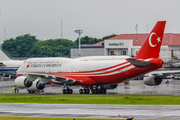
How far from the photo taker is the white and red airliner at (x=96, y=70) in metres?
42.5

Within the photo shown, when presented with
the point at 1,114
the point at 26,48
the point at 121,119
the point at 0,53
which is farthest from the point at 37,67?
the point at 26,48

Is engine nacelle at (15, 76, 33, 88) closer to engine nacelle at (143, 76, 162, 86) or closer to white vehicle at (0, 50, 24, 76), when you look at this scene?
engine nacelle at (143, 76, 162, 86)

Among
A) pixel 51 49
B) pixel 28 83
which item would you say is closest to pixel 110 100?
pixel 28 83

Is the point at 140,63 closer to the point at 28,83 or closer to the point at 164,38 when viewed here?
the point at 28,83

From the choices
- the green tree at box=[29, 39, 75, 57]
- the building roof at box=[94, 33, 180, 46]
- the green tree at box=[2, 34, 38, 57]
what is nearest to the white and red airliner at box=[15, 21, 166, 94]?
the building roof at box=[94, 33, 180, 46]

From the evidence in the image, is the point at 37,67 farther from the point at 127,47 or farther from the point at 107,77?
the point at 127,47

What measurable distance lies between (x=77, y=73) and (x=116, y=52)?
78606 mm

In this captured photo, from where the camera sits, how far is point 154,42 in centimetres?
4278

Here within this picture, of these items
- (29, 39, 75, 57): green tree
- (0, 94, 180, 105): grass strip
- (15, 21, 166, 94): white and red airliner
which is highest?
(29, 39, 75, 57): green tree

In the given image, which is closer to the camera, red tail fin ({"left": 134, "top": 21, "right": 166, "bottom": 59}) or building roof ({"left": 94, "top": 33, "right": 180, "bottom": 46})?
red tail fin ({"left": 134, "top": 21, "right": 166, "bottom": 59})

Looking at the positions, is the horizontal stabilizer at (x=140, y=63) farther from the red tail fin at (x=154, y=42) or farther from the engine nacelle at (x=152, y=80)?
the engine nacelle at (x=152, y=80)

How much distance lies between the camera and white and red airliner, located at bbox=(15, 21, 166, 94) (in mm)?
42531

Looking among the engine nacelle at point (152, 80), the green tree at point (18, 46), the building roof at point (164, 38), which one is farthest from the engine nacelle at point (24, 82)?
the green tree at point (18, 46)

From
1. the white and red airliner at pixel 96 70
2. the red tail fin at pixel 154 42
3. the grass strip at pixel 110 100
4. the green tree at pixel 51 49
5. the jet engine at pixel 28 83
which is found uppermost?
the green tree at pixel 51 49
